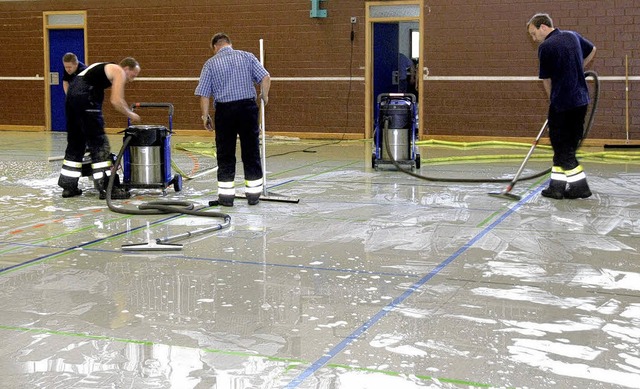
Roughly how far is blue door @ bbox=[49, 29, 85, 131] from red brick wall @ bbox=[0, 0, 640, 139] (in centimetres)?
30

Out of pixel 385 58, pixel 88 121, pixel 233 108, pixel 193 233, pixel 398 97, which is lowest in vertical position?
pixel 193 233

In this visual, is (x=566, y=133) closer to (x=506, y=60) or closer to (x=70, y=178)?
(x=70, y=178)

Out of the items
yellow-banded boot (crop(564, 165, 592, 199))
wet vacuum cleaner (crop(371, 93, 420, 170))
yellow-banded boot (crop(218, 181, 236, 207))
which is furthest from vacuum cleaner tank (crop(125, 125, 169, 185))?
yellow-banded boot (crop(564, 165, 592, 199))

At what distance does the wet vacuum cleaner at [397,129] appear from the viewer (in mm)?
10414

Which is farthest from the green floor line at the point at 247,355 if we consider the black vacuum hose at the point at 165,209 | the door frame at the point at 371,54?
the door frame at the point at 371,54

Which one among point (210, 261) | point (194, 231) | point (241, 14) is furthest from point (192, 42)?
point (210, 261)

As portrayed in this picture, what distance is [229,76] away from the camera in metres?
7.92

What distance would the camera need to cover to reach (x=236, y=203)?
8.20 metres

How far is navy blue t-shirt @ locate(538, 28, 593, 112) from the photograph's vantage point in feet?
26.4

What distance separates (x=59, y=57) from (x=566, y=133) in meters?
13.0

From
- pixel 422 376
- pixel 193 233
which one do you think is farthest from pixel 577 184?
pixel 422 376

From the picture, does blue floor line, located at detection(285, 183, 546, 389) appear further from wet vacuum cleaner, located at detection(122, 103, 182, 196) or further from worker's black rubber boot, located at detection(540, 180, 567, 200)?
wet vacuum cleaner, located at detection(122, 103, 182, 196)

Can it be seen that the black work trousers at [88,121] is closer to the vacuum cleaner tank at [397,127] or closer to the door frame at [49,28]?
the vacuum cleaner tank at [397,127]

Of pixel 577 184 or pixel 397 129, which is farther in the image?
pixel 397 129
